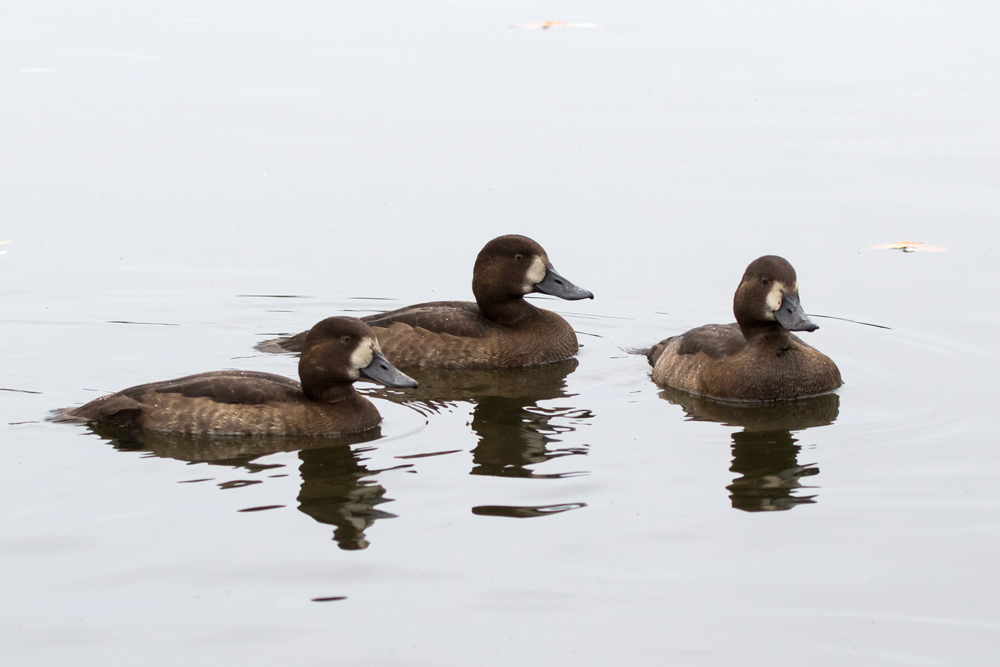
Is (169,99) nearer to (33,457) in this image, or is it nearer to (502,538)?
(33,457)

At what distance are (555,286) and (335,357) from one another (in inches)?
120

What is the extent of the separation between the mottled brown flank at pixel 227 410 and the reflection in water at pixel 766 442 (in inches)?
96.1

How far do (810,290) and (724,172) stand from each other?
3.74 m

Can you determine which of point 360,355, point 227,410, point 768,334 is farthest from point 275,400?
point 768,334

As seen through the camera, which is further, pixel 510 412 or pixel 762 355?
pixel 762 355

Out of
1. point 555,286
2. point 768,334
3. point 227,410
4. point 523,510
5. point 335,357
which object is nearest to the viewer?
point 523,510

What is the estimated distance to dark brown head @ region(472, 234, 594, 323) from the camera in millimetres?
11695

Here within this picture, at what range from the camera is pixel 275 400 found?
9.10 metres

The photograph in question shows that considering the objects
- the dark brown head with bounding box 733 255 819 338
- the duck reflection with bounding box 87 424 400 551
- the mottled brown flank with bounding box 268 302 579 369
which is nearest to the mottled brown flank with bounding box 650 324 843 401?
the dark brown head with bounding box 733 255 819 338

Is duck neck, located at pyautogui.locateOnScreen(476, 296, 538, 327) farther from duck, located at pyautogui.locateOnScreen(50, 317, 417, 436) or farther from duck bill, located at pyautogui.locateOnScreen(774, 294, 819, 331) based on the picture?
duck, located at pyautogui.locateOnScreen(50, 317, 417, 436)

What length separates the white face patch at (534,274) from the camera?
11711mm

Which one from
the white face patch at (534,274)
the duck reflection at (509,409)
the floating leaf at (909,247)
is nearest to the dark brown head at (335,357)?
the duck reflection at (509,409)

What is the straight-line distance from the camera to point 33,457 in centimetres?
851

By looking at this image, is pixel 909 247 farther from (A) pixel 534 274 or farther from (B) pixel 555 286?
(A) pixel 534 274
